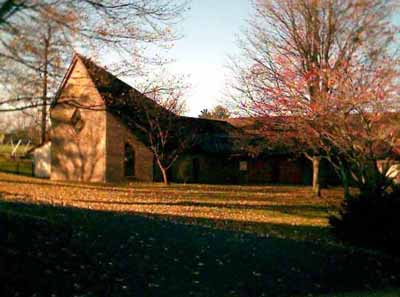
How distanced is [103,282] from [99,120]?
98.5ft

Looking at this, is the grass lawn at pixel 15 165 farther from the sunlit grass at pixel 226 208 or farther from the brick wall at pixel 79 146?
the sunlit grass at pixel 226 208

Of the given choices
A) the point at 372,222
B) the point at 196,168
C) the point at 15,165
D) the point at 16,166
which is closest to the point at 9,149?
the point at 15,165

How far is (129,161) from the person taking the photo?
127 ft

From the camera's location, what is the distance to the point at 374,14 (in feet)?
77.1

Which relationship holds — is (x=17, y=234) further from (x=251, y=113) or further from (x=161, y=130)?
(x=161, y=130)

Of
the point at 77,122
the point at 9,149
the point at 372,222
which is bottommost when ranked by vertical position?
the point at 372,222

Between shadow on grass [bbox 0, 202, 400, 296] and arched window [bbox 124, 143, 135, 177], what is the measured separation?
77.6 ft

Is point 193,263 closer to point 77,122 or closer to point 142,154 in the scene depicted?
point 142,154

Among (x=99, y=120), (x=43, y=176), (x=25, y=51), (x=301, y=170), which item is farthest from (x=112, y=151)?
(x=25, y=51)

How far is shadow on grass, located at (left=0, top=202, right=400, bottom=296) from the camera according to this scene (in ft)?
28.2

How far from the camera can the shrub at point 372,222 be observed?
44.6 ft

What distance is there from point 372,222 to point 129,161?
87.4ft

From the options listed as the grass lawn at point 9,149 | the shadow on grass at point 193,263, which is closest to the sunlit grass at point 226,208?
the shadow on grass at point 193,263

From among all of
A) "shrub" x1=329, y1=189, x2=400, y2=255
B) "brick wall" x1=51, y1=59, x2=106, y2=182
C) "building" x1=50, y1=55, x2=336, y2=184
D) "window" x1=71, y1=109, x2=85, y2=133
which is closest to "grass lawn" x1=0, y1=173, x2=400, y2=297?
"shrub" x1=329, y1=189, x2=400, y2=255
